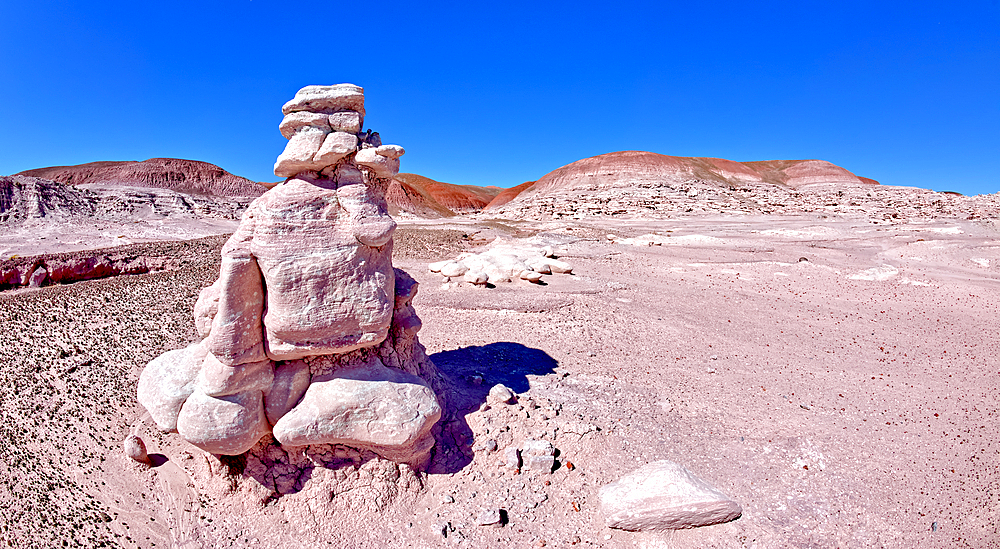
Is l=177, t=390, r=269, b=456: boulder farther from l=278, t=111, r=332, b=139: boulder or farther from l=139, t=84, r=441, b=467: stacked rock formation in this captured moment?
l=278, t=111, r=332, b=139: boulder

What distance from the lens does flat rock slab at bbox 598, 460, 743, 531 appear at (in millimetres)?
4227

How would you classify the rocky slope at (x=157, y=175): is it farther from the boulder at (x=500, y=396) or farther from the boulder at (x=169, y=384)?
the boulder at (x=500, y=396)

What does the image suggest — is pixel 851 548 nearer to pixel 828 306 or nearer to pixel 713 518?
pixel 713 518

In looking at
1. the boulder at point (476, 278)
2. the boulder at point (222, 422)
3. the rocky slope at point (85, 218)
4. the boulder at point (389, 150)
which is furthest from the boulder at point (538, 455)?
the rocky slope at point (85, 218)

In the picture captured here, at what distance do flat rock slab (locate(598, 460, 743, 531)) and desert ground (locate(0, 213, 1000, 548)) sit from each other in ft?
0.38

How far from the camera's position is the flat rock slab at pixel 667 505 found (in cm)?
423

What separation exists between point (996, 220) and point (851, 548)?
119 feet

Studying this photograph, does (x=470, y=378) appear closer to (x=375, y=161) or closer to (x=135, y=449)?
(x=375, y=161)

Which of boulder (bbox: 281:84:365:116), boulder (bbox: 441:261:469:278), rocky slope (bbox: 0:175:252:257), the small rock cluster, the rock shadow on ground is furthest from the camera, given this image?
rocky slope (bbox: 0:175:252:257)

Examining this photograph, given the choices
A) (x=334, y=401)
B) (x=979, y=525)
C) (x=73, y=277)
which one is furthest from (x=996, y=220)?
(x=73, y=277)

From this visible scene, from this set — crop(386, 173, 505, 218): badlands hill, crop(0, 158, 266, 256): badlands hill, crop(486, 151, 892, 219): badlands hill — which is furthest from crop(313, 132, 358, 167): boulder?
crop(386, 173, 505, 218): badlands hill

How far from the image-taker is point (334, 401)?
4551 millimetres

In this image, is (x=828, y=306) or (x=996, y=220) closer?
(x=828, y=306)

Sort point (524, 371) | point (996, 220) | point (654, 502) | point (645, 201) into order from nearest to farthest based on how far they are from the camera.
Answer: point (654, 502) → point (524, 371) → point (996, 220) → point (645, 201)
